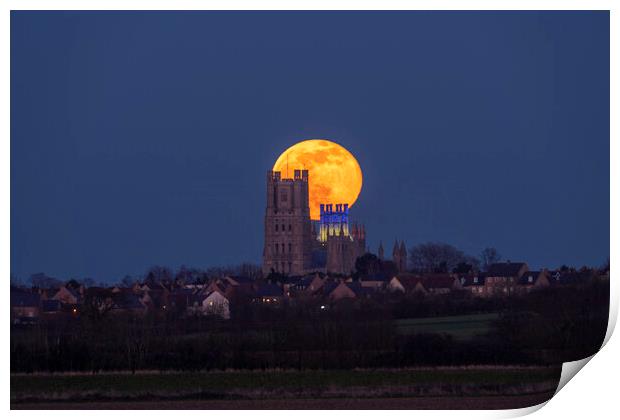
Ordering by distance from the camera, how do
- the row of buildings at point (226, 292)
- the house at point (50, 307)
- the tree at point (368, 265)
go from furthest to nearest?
1. the tree at point (368, 265)
2. the row of buildings at point (226, 292)
3. the house at point (50, 307)

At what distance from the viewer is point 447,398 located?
1589cm

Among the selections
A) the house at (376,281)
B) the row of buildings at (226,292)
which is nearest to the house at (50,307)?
the row of buildings at (226,292)

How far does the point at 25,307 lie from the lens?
20.3 metres

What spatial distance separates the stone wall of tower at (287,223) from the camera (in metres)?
72.4

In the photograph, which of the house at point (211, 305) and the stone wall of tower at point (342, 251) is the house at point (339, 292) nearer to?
the house at point (211, 305)

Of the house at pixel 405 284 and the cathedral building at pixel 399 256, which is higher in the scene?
the cathedral building at pixel 399 256

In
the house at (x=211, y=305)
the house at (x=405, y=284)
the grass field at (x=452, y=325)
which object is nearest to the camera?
the grass field at (x=452, y=325)

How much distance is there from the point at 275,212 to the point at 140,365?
6341 centimetres

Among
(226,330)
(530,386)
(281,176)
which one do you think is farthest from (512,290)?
(281,176)

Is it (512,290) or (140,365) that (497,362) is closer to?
(140,365)

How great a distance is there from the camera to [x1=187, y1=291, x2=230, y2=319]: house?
22319mm

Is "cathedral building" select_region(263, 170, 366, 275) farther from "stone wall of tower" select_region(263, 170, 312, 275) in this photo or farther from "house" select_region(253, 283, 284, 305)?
"house" select_region(253, 283, 284, 305)

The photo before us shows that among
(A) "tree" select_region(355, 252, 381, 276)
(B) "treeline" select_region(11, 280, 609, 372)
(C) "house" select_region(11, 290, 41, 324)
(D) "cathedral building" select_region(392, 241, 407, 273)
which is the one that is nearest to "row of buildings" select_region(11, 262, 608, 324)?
(C) "house" select_region(11, 290, 41, 324)

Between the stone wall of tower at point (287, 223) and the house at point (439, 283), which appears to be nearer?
the house at point (439, 283)
